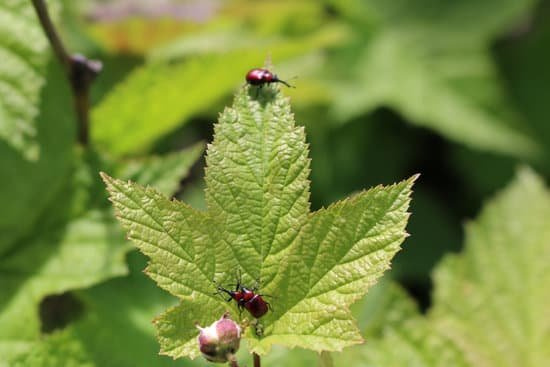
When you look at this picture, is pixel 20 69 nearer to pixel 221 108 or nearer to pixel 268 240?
pixel 268 240

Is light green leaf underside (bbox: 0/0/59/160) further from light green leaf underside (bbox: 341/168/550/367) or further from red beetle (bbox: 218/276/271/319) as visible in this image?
light green leaf underside (bbox: 341/168/550/367)

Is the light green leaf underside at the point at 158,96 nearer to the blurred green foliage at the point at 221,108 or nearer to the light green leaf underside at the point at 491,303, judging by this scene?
the blurred green foliage at the point at 221,108

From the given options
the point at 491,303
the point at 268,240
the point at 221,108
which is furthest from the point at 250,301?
the point at 221,108

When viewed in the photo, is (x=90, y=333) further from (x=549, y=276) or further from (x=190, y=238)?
(x=549, y=276)

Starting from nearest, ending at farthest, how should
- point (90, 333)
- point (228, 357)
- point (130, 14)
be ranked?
1. point (228, 357)
2. point (90, 333)
3. point (130, 14)

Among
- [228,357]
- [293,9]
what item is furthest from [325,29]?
[228,357]

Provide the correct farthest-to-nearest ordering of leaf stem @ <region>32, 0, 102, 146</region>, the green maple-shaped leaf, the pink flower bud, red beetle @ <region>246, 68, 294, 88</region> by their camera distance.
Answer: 1. leaf stem @ <region>32, 0, 102, 146</region>
2. red beetle @ <region>246, 68, 294, 88</region>
3. the green maple-shaped leaf
4. the pink flower bud

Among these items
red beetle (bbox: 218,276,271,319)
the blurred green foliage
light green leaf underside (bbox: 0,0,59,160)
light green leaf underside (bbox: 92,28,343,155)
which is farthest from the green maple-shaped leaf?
light green leaf underside (bbox: 92,28,343,155)

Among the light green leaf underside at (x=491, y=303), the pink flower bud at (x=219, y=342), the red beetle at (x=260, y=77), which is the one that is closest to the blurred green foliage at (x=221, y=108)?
the light green leaf underside at (x=491, y=303)
